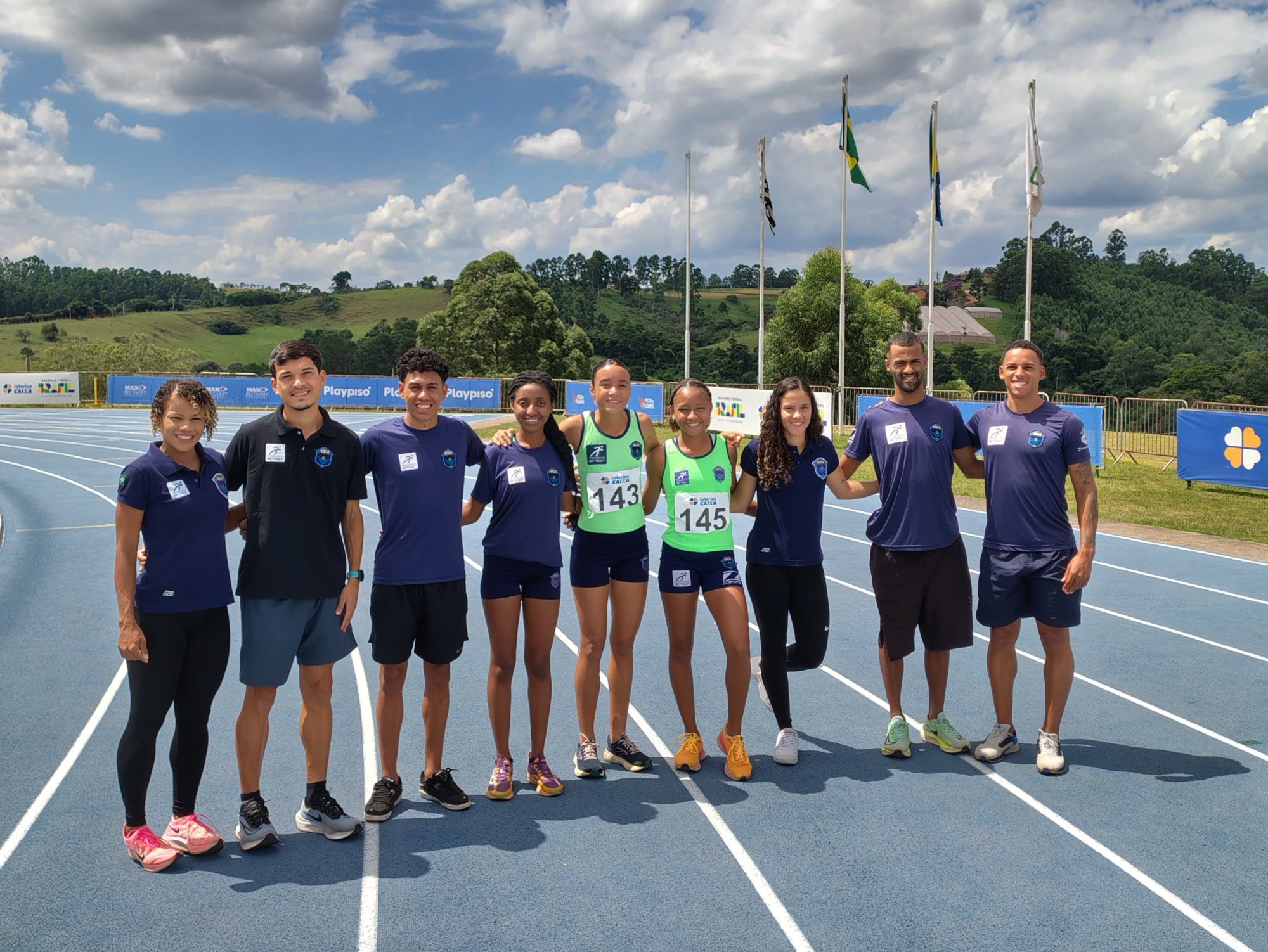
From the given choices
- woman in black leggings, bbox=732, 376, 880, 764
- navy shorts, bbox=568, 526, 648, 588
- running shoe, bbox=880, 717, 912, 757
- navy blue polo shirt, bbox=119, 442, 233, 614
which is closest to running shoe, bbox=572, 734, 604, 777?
navy shorts, bbox=568, 526, 648, 588

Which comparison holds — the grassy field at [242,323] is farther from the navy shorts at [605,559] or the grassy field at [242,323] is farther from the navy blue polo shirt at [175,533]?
the navy shorts at [605,559]

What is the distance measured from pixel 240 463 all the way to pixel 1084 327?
97.7 m

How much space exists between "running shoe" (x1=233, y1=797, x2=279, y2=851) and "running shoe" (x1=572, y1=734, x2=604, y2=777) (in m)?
1.40

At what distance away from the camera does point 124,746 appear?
12.1 ft

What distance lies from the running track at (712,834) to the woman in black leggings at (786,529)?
0.59m

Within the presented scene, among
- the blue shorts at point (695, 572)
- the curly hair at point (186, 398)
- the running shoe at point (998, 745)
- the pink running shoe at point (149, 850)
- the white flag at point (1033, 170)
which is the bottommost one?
the running shoe at point (998, 745)

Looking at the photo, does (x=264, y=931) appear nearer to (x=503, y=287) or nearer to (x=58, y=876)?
(x=58, y=876)

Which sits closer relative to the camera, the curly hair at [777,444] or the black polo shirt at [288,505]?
the black polo shirt at [288,505]

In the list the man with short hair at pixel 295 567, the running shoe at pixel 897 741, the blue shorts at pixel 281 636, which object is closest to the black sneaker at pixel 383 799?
the man with short hair at pixel 295 567

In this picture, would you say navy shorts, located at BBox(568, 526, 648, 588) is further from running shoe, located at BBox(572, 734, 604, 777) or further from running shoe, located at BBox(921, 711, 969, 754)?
running shoe, located at BBox(921, 711, 969, 754)

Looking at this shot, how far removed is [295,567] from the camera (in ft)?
12.3

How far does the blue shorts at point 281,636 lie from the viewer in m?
3.79

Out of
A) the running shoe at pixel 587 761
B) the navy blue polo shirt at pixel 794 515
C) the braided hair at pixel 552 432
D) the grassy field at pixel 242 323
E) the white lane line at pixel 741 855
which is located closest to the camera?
the white lane line at pixel 741 855

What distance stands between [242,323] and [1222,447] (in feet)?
364
